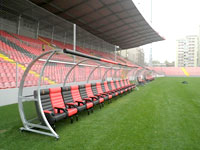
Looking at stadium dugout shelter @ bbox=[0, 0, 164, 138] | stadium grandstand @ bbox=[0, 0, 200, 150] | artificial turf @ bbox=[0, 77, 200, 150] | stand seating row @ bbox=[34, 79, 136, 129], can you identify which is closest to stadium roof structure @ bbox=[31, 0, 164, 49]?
stadium dugout shelter @ bbox=[0, 0, 164, 138]

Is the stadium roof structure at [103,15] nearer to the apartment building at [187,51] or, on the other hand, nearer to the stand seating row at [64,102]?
the stand seating row at [64,102]

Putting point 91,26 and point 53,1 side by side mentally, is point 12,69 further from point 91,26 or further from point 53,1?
point 91,26

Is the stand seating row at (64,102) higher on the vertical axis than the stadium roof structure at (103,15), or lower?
lower

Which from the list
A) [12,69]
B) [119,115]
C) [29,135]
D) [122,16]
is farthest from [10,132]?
[122,16]

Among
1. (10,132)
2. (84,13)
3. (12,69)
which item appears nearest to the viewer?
(10,132)

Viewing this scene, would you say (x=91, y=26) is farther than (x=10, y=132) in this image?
Yes

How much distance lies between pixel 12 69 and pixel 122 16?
16.0 m

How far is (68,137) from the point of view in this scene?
10.0ft

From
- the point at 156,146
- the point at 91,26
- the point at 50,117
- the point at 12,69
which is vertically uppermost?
the point at 91,26

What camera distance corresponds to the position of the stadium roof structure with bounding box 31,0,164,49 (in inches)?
588

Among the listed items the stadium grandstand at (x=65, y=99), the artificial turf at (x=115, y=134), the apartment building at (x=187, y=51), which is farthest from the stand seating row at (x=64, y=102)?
the apartment building at (x=187, y=51)

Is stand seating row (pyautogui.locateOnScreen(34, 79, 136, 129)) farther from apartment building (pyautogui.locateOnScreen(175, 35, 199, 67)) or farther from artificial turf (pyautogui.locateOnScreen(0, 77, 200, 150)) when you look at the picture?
apartment building (pyautogui.locateOnScreen(175, 35, 199, 67))

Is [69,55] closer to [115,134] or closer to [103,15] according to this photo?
[115,134]

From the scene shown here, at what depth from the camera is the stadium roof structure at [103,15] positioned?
14930 millimetres
